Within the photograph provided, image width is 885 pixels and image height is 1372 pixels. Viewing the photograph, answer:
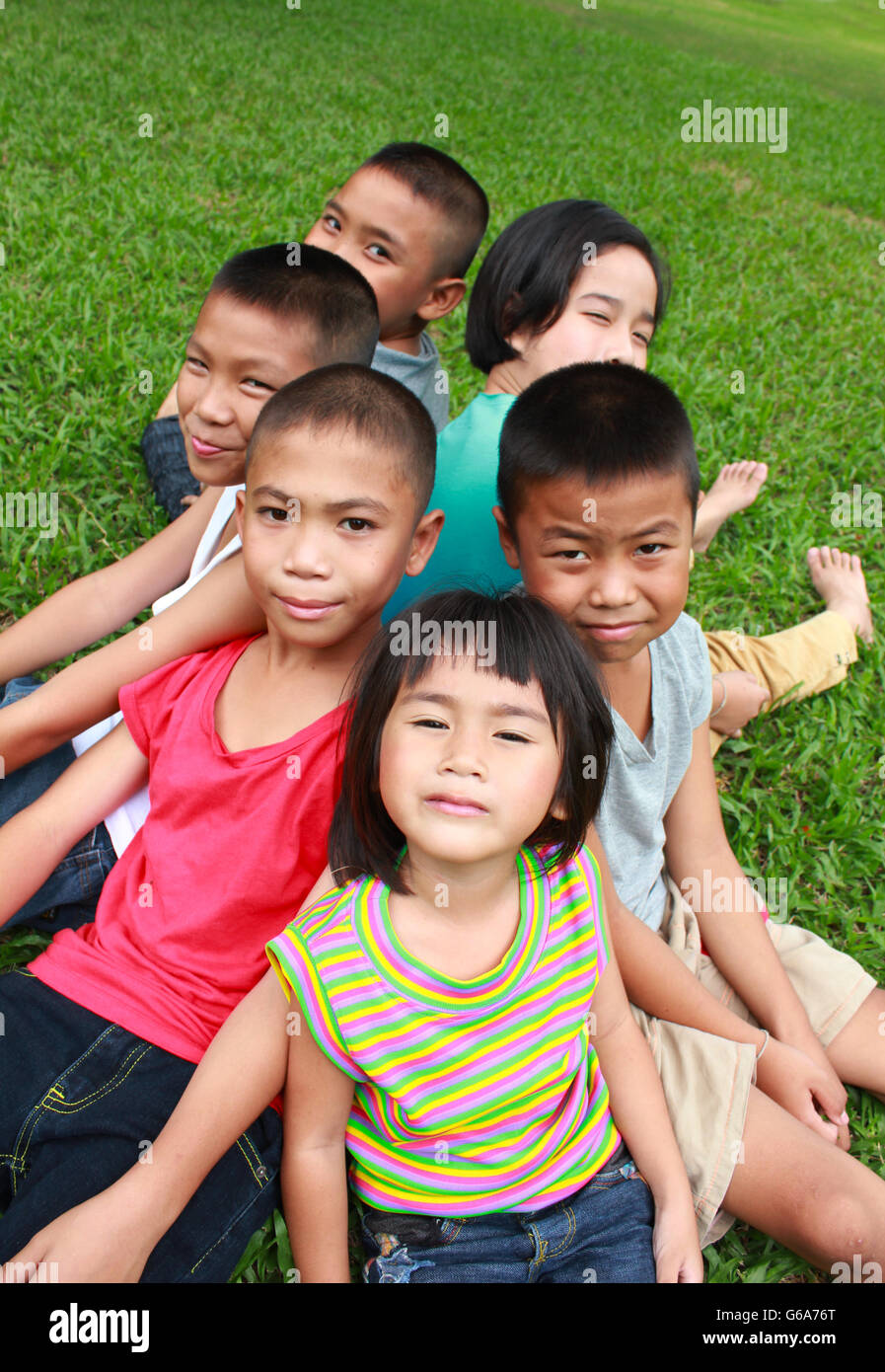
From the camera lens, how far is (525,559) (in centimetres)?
219

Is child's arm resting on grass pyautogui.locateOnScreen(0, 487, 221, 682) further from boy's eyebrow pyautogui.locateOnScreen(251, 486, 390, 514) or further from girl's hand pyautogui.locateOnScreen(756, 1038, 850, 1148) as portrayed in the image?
A: girl's hand pyautogui.locateOnScreen(756, 1038, 850, 1148)

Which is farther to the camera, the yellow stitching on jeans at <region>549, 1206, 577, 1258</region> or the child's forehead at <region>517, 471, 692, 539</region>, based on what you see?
the child's forehead at <region>517, 471, 692, 539</region>

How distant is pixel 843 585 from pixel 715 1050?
224cm

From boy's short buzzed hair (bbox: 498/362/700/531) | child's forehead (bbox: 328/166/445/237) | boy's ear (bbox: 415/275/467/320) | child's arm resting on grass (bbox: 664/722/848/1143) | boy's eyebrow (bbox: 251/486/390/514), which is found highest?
child's forehead (bbox: 328/166/445/237)

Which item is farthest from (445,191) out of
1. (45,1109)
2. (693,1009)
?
(45,1109)

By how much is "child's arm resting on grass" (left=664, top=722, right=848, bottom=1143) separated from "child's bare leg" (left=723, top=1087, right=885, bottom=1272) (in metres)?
0.17

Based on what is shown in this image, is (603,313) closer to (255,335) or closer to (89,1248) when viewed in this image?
(255,335)

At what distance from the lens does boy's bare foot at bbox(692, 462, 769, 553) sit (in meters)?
4.07

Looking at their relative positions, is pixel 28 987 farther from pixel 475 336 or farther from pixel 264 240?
pixel 264 240

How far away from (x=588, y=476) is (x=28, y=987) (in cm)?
146

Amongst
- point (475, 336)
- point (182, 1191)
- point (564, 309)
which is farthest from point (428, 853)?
point (475, 336)

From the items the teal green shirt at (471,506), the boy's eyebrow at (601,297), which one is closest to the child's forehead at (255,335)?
the teal green shirt at (471,506)

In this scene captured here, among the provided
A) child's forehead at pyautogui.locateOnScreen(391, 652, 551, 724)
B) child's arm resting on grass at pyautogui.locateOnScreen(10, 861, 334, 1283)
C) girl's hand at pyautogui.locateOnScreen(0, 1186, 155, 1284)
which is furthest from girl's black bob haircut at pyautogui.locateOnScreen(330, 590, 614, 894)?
girl's hand at pyautogui.locateOnScreen(0, 1186, 155, 1284)

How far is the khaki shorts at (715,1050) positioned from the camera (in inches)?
80.8
